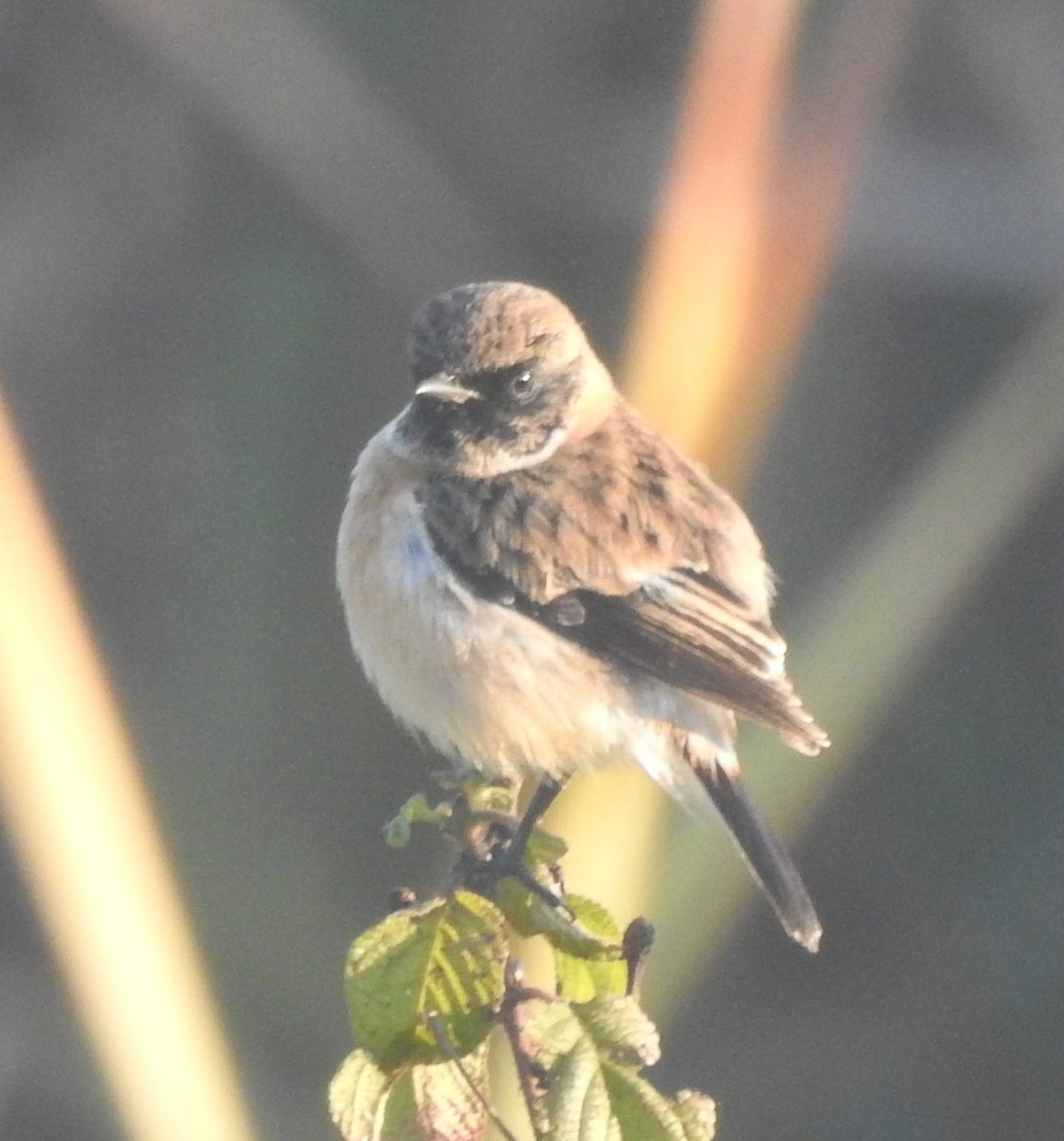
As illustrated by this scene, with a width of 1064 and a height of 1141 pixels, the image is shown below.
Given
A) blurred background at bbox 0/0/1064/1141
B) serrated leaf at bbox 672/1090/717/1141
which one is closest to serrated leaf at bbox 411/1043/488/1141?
serrated leaf at bbox 672/1090/717/1141

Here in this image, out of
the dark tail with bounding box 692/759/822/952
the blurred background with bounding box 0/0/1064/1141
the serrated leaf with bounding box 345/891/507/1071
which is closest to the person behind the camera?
the serrated leaf with bounding box 345/891/507/1071

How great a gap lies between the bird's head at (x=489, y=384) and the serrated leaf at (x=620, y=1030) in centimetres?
146

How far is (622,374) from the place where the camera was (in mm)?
5621

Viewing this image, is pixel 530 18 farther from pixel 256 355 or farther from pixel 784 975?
pixel 784 975

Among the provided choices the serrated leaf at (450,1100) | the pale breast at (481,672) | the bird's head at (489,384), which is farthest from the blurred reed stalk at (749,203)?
the serrated leaf at (450,1100)

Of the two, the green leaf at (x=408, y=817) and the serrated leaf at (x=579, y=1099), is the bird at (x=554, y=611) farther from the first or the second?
the serrated leaf at (x=579, y=1099)

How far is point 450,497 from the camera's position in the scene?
3.12 m

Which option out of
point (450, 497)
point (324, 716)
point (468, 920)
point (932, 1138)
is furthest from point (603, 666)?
point (932, 1138)

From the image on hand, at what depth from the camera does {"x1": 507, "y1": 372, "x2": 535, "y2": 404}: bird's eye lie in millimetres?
3264

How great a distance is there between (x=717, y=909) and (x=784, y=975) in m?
0.34

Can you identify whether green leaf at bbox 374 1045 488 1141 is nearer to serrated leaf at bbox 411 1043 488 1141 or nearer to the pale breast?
serrated leaf at bbox 411 1043 488 1141

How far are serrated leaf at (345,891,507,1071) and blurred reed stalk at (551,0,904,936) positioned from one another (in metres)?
3.69

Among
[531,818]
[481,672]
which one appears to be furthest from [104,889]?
[531,818]

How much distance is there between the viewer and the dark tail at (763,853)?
2855 millimetres
